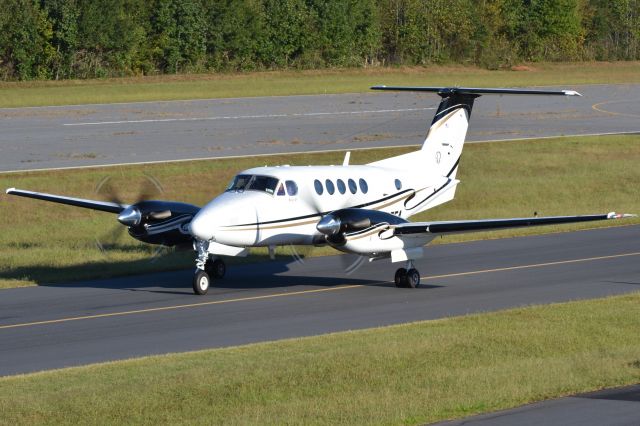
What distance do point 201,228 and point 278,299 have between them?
2270 millimetres

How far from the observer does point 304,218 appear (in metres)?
23.4

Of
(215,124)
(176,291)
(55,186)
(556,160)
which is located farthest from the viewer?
(215,124)

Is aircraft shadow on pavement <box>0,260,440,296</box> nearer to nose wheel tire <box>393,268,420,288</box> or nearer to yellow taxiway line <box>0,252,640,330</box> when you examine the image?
nose wheel tire <box>393,268,420,288</box>

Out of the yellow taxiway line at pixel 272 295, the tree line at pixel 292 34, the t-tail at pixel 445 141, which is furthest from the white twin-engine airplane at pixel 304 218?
the tree line at pixel 292 34

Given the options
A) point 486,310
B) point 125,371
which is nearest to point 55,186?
point 486,310

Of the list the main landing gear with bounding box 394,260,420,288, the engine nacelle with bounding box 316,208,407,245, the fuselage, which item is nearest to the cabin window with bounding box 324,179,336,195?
the fuselage

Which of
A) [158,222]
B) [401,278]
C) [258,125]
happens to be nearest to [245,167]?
[258,125]

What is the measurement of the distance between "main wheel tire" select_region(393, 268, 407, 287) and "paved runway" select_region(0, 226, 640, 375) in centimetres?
20

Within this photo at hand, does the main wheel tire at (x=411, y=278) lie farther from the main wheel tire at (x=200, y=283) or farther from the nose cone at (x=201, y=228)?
the nose cone at (x=201, y=228)

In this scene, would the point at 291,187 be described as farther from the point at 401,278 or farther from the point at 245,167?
the point at 245,167

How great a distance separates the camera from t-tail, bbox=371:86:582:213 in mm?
26844

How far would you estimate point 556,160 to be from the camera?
1791 inches

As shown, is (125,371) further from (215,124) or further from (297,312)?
(215,124)

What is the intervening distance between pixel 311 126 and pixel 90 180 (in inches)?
610
